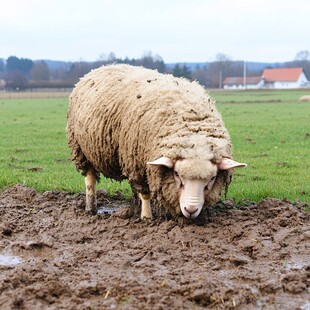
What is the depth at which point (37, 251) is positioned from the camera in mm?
6848

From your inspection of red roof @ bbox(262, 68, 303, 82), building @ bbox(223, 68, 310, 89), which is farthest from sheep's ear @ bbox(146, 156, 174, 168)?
red roof @ bbox(262, 68, 303, 82)

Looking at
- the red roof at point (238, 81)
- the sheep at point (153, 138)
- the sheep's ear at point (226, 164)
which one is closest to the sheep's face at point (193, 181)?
the sheep at point (153, 138)

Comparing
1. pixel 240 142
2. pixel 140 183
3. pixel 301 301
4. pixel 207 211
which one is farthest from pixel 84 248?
pixel 240 142

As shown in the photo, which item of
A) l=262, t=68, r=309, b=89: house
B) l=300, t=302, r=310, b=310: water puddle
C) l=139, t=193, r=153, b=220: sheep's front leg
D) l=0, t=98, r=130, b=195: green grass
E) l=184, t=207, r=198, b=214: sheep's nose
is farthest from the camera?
l=262, t=68, r=309, b=89: house

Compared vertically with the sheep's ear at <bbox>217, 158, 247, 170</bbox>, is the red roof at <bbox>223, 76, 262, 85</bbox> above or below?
below

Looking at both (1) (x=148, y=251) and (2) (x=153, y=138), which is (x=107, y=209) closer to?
(2) (x=153, y=138)

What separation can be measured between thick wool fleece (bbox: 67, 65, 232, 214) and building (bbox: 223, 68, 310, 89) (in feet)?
472

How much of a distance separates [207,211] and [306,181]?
3509 millimetres

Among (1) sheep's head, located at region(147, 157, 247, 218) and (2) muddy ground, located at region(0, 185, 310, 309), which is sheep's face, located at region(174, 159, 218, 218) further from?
(2) muddy ground, located at region(0, 185, 310, 309)

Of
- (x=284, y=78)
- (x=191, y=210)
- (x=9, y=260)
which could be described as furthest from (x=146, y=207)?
(x=284, y=78)

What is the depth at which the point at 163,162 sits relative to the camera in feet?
22.9

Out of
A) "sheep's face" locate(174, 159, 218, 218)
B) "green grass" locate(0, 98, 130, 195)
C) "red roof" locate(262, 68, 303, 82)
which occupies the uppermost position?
"sheep's face" locate(174, 159, 218, 218)

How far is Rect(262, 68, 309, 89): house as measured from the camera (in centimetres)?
15525

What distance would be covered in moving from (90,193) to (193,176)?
269cm
